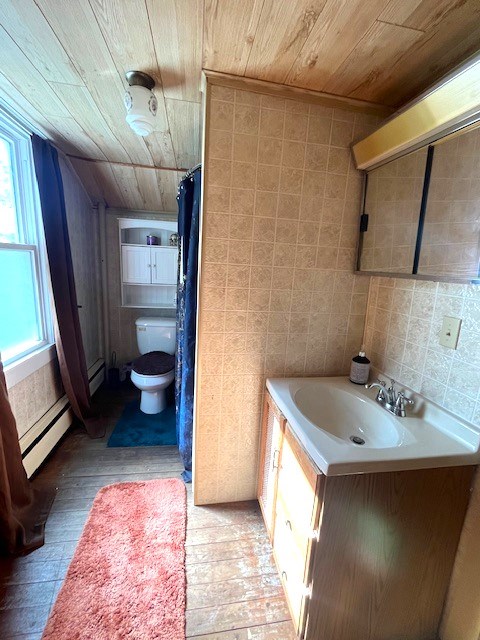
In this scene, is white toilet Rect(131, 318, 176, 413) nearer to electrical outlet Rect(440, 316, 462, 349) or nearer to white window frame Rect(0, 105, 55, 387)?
white window frame Rect(0, 105, 55, 387)

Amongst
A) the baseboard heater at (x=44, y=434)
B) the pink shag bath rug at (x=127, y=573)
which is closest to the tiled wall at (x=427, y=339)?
the pink shag bath rug at (x=127, y=573)

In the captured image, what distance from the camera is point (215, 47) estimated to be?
1.01 m

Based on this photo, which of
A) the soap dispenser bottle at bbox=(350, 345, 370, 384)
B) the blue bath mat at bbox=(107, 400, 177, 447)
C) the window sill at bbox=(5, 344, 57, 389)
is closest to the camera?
the soap dispenser bottle at bbox=(350, 345, 370, 384)

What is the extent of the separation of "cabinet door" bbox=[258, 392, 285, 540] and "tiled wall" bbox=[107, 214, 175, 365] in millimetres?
1876

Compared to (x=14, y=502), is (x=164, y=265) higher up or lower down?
higher up

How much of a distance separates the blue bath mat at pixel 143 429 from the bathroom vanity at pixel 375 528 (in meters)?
1.36

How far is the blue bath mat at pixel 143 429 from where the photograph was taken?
6.91 feet

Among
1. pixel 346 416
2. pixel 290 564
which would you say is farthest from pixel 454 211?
pixel 290 564

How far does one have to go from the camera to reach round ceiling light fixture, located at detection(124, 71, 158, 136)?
119cm

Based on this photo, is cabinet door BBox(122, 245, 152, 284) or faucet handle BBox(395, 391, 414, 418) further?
cabinet door BBox(122, 245, 152, 284)

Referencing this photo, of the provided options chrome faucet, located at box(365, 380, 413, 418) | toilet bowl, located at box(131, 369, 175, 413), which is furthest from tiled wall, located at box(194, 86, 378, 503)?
toilet bowl, located at box(131, 369, 175, 413)

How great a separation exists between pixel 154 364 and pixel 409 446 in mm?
2053

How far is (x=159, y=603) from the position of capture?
1108 mm

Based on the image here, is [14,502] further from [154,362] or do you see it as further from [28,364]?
[154,362]
